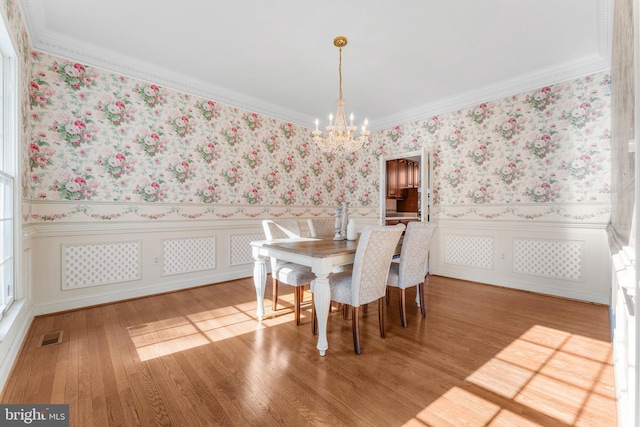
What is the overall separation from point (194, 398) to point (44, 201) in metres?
2.67

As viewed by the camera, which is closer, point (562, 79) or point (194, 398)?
point (194, 398)

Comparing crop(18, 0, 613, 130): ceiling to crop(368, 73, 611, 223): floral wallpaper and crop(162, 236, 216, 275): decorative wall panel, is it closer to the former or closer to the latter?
crop(368, 73, 611, 223): floral wallpaper

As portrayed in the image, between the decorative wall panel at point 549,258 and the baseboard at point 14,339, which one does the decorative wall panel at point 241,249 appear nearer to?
the baseboard at point 14,339

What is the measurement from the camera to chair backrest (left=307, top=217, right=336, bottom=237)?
3502 millimetres

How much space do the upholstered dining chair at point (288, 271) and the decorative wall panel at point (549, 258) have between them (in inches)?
115

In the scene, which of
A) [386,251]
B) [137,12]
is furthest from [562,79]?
[137,12]

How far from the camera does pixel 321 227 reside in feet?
11.8

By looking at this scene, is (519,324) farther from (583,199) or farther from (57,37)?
(57,37)

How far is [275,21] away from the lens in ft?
8.46

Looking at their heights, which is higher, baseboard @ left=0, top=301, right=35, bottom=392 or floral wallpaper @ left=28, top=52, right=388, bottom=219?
floral wallpaper @ left=28, top=52, right=388, bottom=219

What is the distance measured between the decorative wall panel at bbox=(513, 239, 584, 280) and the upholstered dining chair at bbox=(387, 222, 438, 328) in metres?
1.94

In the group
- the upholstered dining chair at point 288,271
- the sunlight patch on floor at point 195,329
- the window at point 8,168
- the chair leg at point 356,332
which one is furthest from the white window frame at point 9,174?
the chair leg at point 356,332

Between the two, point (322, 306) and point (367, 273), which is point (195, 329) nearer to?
point (322, 306)

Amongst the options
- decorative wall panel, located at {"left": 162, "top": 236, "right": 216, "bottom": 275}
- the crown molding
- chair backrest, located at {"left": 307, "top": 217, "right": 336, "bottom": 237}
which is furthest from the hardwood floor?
the crown molding
